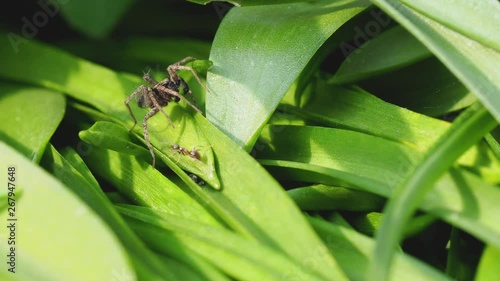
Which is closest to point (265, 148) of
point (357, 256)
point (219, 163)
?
point (219, 163)

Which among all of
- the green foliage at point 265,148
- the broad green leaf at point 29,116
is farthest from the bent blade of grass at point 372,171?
the broad green leaf at point 29,116

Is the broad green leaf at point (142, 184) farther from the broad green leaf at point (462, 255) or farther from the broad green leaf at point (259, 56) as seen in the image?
the broad green leaf at point (462, 255)

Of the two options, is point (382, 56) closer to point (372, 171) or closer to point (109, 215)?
point (372, 171)

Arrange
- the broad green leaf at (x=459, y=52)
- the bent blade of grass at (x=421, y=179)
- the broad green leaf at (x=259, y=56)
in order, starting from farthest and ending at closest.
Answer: the broad green leaf at (x=259, y=56) → the broad green leaf at (x=459, y=52) → the bent blade of grass at (x=421, y=179)

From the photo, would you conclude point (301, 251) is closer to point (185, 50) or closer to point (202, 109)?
point (202, 109)

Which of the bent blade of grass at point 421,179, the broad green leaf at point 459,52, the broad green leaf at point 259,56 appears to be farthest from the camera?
the broad green leaf at point 259,56

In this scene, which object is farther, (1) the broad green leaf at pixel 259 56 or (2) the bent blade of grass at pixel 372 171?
(1) the broad green leaf at pixel 259 56

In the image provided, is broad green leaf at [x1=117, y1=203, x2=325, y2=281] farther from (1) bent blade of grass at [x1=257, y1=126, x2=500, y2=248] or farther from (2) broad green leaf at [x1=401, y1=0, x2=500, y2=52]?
(2) broad green leaf at [x1=401, y1=0, x2=500, y2=52]

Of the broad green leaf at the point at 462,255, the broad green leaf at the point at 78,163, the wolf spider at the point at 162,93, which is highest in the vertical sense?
the wolf spider at the point at 162,93
